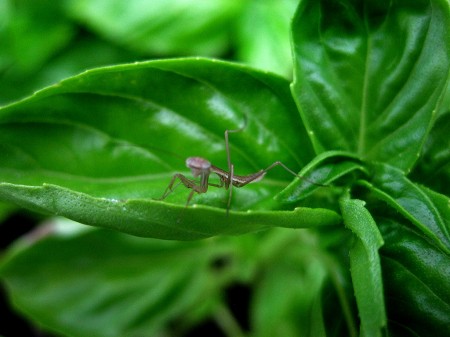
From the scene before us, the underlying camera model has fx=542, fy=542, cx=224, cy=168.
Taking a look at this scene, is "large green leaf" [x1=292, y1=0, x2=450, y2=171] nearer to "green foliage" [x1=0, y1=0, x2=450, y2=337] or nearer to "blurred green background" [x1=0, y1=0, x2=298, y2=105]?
"green foliage" [x1=0, y1=0, x2=450, y2=337]

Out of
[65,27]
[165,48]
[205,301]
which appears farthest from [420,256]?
[65,27]

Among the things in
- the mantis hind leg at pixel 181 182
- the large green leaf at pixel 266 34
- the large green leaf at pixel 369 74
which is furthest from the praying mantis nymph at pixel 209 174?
the large green leaf at pixel 266 34

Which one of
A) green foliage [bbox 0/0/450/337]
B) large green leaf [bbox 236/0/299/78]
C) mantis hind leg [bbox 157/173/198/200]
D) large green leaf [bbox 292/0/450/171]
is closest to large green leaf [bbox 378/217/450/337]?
green foliage [bbox 0/0/450/337]

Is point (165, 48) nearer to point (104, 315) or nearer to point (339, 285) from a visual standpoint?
point (104, 315)

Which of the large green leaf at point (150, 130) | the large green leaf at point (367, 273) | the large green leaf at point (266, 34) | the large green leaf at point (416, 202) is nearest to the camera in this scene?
the large green leaf at point (367, 273)

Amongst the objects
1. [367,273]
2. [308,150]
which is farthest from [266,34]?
[367,273]

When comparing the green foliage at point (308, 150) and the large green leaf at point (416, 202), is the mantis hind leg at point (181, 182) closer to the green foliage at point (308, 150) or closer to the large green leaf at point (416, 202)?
the green foliage at point (308, 150)
